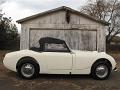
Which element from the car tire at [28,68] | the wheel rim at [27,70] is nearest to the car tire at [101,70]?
the car tire at [28,68]

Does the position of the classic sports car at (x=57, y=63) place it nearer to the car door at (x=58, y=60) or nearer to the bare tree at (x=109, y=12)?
the car door at (x=58, y=60)

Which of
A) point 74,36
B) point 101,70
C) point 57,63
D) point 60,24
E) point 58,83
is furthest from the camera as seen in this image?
point 74,36

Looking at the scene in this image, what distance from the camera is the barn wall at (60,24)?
15.4 metres

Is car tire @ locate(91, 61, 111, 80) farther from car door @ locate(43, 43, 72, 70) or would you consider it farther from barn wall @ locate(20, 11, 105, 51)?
barn wall @ locate(20, 11, 105, 51)

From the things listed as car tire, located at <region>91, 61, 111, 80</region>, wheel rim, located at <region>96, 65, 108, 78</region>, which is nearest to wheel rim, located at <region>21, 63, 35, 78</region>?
car tire, located at <region>91, 61, 111, 80</region>

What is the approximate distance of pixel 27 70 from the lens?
31.9ft

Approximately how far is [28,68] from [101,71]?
8.25 feet

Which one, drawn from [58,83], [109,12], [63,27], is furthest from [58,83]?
[109,12]

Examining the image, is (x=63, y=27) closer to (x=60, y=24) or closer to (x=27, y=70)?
(x=60, y=24)

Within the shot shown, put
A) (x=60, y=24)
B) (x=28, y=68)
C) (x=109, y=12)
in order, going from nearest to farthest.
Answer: (x=28, y=68) → (x=60, y=24) → (x=109, y=12)

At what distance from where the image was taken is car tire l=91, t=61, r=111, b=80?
9.94 metres

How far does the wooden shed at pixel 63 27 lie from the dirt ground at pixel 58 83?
498 centimetres

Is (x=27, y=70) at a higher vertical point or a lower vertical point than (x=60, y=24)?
lower

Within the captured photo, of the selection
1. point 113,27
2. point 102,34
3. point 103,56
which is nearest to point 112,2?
point 113,27
